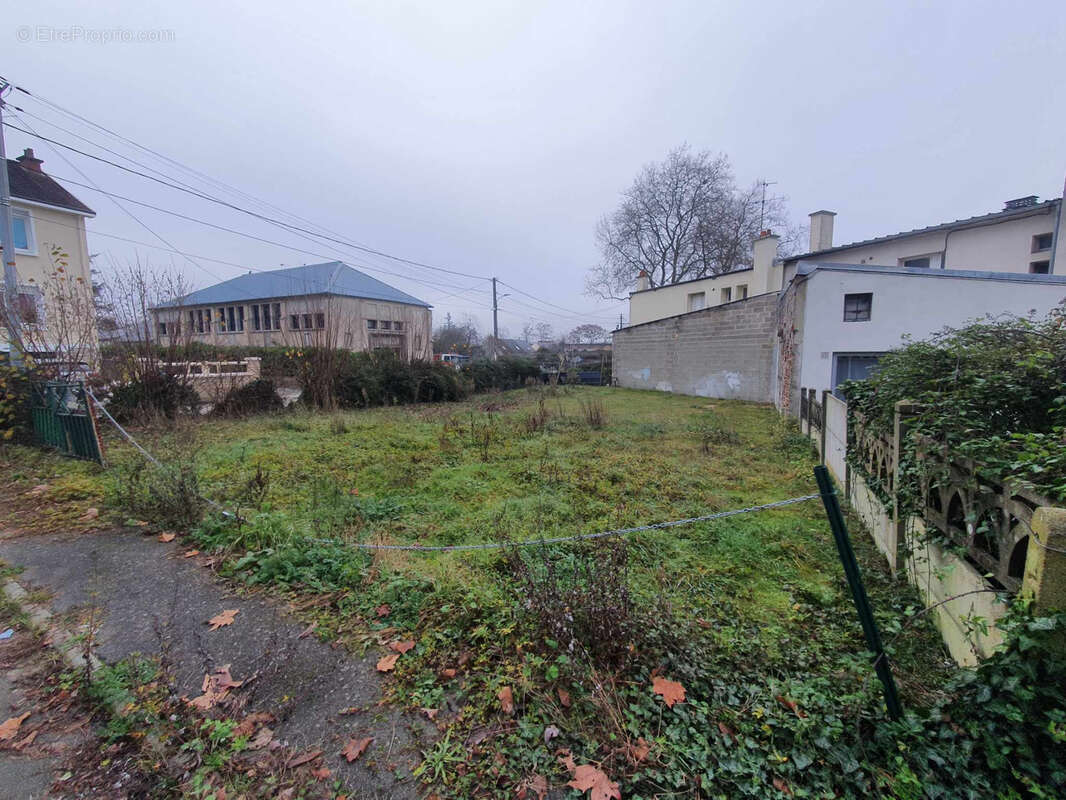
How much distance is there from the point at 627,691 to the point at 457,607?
3.79 ft

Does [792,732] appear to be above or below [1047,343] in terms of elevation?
below

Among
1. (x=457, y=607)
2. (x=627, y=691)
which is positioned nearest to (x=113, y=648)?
(x=457, y=607)

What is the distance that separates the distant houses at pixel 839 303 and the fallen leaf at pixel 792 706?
217 inches

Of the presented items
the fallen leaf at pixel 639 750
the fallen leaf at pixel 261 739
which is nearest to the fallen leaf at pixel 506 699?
the fallen leaf at pixel 639 750

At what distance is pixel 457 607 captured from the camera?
2732 millimetres

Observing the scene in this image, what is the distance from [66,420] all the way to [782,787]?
29.1ft

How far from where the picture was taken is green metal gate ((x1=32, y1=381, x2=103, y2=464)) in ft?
19.5

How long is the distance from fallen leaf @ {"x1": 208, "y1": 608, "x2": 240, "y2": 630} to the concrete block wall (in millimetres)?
16458

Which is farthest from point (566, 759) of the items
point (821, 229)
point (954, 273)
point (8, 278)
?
point (821, 229)

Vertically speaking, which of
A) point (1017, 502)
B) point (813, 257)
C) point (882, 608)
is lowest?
point (882, 608)

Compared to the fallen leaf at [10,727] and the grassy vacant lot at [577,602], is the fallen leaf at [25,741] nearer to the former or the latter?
the fallen leaf at [10,727]

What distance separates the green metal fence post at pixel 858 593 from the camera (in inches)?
70.3

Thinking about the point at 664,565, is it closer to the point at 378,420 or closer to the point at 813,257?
the point at 378,420

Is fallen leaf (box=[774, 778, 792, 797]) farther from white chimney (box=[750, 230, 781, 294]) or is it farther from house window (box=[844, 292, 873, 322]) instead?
white chimney (box=[750, 230, 781, 294])
